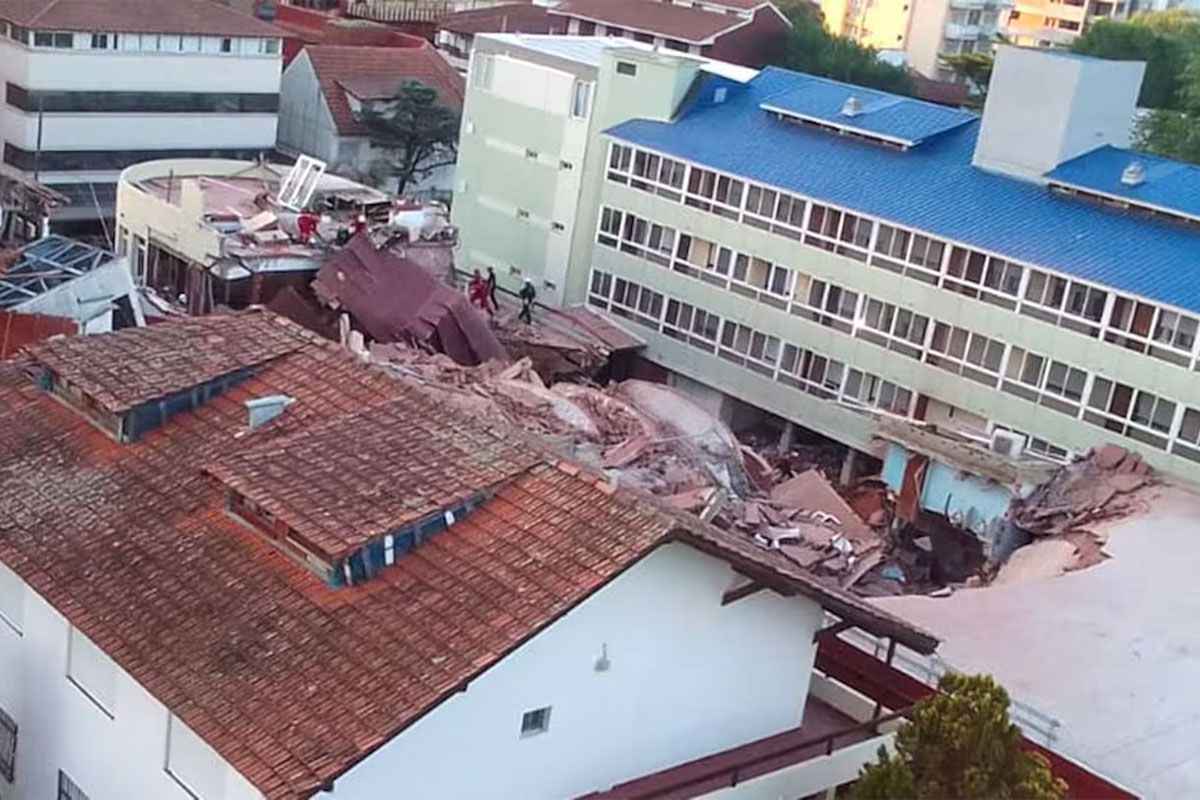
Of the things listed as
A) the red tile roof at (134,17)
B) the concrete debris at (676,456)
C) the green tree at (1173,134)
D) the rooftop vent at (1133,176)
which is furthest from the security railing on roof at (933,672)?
the green tree at (1173,134)

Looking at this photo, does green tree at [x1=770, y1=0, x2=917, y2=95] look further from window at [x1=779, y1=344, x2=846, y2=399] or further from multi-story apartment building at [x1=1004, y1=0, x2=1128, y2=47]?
window at [x1=779, y1=344, x2=846, y2=399]

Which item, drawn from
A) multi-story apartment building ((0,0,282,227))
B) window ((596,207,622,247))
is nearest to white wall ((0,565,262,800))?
window ((596,207,622,247))

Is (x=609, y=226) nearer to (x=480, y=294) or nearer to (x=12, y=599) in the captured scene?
(x=480, y=294)

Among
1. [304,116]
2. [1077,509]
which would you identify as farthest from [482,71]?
[1077,509]

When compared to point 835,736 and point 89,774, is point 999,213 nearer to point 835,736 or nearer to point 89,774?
point 835,736

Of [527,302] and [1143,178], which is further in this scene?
[527,302]

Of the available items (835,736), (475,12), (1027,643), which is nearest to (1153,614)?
(1027,643)

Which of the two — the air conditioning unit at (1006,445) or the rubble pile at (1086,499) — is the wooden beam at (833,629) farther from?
the air conditioning unit at (1006,445)

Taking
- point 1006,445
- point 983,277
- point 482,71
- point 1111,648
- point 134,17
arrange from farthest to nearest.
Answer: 1. point 134,17
2. point 482,71
3. point 983,277
4. point 1006,445
5. point 1111,648
